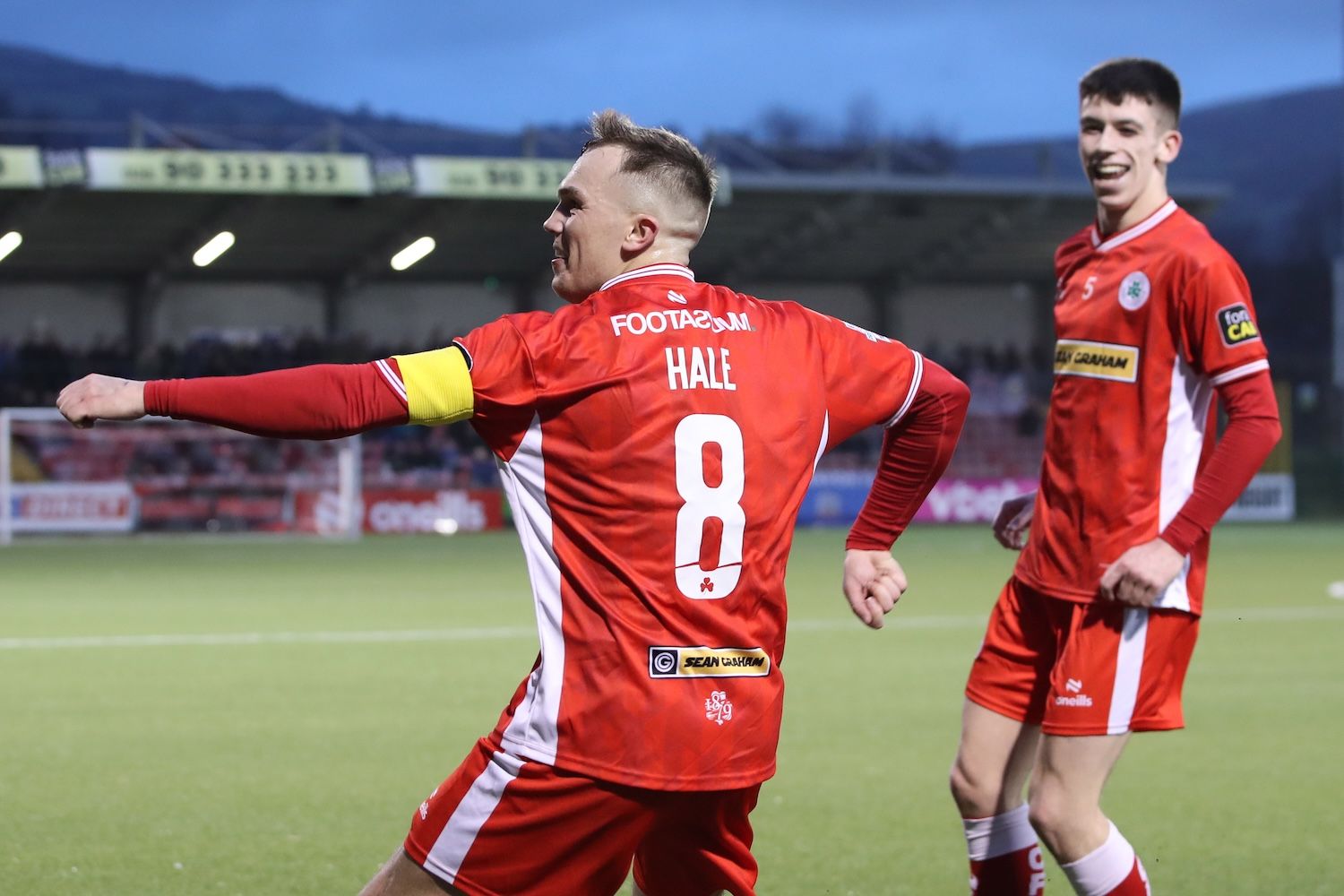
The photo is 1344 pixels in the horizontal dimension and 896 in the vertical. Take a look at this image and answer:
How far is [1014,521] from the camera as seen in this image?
185 inches

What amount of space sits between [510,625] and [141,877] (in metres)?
7.92

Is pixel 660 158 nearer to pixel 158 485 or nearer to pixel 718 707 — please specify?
pixel 718 707

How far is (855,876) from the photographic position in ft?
18.5

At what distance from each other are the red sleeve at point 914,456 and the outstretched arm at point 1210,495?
529mm

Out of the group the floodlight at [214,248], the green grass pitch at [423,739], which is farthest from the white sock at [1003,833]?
the floodlight at [214,248]

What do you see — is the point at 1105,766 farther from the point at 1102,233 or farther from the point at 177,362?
the point at 177,362

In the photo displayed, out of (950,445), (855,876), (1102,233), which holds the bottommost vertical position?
(855,876)

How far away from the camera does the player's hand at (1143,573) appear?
3947 millimetres

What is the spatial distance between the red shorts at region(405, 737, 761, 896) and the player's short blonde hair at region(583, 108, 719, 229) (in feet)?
3.57

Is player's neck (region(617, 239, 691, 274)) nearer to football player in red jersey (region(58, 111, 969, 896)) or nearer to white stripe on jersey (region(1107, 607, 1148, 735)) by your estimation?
football player in red jersey (region(58, 111, 969, 896))

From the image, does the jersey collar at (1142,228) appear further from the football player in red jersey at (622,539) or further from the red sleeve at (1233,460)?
the football player in red jersey at (622,539)

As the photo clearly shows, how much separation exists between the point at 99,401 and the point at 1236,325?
2.54 m

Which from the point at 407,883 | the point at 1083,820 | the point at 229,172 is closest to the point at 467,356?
the point at 407,883

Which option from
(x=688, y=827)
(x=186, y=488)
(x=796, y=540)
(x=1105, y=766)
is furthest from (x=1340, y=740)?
(x=186, y=488)
